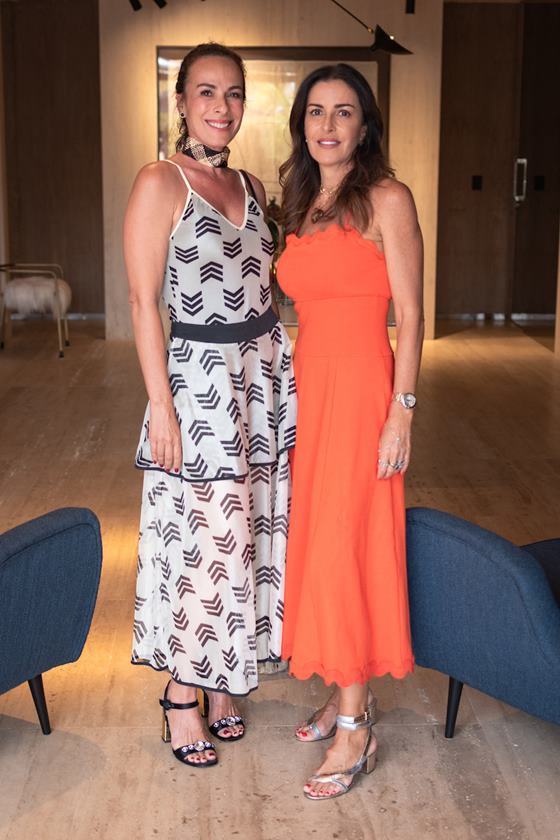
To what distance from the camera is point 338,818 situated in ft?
8.60

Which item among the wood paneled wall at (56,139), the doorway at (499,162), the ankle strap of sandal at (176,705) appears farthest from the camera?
the doorway at (499,162)

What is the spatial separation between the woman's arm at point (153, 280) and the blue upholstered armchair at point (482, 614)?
65 cm

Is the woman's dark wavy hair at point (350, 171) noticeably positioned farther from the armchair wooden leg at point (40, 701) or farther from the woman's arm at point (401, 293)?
the armchair wooden leg at point (40, 701)

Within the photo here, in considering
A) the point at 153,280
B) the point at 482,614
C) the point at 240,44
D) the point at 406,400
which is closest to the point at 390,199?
the point at 406,400

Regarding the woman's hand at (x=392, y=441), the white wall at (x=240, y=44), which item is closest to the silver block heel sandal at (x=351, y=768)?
the woman's hand at (x=392, y=441)

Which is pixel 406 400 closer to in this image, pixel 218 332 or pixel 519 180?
pixel 218 332

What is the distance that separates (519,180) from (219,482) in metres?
10.2

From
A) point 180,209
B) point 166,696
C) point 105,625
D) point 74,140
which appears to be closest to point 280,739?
point 166,696

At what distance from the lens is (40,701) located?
9.93 ft

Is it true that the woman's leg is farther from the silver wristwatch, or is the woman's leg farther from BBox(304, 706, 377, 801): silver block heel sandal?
the silver wristwatch

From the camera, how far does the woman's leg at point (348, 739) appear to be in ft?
9.11

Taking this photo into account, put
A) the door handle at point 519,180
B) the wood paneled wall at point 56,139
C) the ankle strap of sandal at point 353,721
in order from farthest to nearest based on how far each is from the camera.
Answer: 1. the door handle at point 519,180
2. the wood paneled wall at point 56,139
3. the ankle strap of sandal at point 353,721

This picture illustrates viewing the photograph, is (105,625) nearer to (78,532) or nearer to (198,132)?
(78,532)

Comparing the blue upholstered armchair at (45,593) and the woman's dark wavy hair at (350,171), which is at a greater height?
the woman's dark wavy hair at (350,171)
